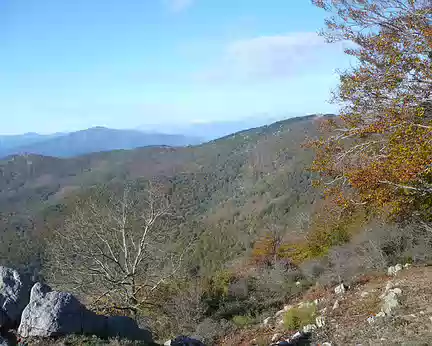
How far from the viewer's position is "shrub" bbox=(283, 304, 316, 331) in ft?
30.5

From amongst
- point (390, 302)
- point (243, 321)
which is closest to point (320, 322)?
point (390, 302)

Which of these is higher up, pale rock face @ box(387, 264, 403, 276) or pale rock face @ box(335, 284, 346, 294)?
pale rock face @ box(335, 284, 346, 294)

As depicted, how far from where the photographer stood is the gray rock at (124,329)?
717 cm

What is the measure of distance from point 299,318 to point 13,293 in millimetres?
6517

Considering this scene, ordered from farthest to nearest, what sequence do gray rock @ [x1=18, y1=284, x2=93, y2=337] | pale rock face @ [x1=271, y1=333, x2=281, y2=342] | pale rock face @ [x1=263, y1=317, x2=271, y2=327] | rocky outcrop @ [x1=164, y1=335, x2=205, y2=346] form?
1. pale rock face @ [x1=263, y1=317, x2=271, y2=327]
2. pale rock face @ [x1=271, y1=333, x2=281, y2=342]
3. rocky outcrop @ [x1=164, y1=335, x2=205, y2=346]
4. gray rock @ [x1=18, y1=284, x2=93, y2=337]

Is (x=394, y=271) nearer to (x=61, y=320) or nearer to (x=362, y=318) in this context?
(x=362, y=318)

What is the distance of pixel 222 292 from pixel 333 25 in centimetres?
1200

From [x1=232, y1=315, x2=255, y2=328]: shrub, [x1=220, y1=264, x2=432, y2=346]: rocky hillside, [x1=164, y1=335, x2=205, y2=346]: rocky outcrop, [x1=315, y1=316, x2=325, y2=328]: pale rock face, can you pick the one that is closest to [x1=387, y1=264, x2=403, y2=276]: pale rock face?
[x1=220, y1=264, x2=432, y2=346]: rocky hillside

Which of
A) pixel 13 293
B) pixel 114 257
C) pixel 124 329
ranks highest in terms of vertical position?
pixel 13 293

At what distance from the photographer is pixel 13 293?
291 inches

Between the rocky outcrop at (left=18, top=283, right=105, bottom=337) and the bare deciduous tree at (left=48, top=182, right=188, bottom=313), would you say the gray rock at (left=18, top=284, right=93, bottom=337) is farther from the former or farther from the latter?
the bare deciduous tree at (left=48, top=182, right=188, bottom=313)

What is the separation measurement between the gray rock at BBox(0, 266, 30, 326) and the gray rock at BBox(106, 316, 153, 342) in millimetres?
1686

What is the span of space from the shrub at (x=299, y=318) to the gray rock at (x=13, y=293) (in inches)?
237

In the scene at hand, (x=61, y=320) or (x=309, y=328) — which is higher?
(x=61, y=320)
